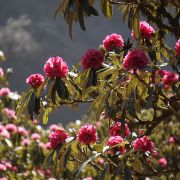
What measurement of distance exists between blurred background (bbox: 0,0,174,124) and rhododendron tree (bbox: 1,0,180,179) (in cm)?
931

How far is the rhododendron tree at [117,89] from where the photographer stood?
1.90 metres

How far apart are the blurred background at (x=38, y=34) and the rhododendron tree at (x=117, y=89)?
9311 millimetres

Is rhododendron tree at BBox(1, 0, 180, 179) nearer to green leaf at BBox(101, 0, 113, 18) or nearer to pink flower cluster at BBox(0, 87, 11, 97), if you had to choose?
green leaf at BBox(101, 0, 113, 18)

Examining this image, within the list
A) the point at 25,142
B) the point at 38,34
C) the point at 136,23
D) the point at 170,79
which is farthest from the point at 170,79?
the point at 38,34

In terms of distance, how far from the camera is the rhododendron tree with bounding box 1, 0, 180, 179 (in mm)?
1896

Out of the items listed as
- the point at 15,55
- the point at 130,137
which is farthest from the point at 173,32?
the point at 15,55

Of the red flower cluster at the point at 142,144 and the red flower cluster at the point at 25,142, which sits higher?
the red flower cluster at the point at 25,142

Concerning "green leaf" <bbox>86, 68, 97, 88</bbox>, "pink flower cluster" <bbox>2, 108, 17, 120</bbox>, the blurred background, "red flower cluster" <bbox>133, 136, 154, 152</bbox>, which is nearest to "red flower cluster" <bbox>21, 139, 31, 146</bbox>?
"pink flower cluster" <bbox>2, 108, 17, 120</bbox>

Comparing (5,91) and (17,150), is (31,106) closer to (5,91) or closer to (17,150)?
(17,150)

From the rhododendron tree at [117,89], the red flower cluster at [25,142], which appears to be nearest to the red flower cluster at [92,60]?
the rhododendron tree at [117,89]

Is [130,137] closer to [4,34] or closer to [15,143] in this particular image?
[15,143]

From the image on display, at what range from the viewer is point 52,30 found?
484 inches

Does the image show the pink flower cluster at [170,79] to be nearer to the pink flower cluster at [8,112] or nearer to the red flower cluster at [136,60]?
the red flower cluster at [136,60]

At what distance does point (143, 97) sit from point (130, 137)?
47cm
